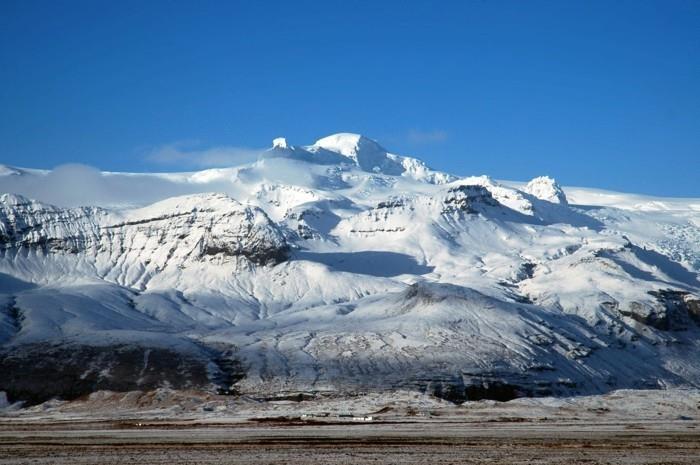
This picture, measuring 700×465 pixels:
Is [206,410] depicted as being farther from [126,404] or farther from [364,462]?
[364,462]

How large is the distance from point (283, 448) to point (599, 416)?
5842 cm

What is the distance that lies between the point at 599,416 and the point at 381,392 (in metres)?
79.9

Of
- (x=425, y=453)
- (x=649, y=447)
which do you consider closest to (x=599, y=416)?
(x=649, y=447)

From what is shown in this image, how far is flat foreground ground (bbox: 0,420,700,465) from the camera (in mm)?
70875

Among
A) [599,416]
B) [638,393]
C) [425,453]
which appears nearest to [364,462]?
[425,453]

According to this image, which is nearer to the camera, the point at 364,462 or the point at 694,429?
the point at 364,462

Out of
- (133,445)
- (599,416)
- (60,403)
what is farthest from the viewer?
(60,403)

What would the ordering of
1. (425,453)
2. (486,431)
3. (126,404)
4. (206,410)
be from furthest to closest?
(126,404), (206,410), (486,431), (425,453)

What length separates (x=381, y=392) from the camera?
652 ft

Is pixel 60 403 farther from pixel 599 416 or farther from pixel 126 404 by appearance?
pixel 599 416

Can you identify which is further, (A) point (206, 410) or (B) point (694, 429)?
(A) point (206, 410)

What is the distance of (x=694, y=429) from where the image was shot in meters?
99.6

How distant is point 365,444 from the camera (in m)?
82.9

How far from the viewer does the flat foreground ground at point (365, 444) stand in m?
70.9
